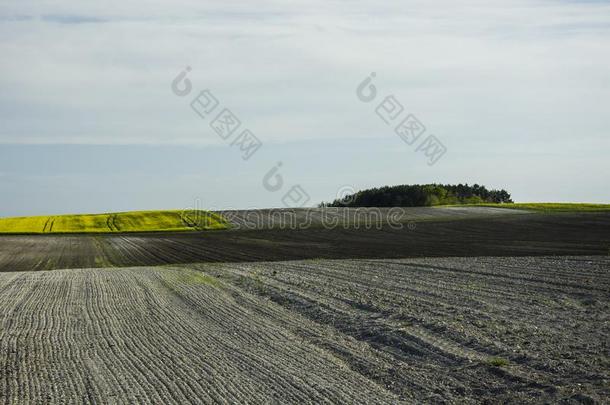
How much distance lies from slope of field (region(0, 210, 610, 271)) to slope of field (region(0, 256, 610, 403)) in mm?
12815

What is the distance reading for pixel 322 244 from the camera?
48.2 m

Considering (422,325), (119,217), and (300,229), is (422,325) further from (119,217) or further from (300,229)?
(119,217)

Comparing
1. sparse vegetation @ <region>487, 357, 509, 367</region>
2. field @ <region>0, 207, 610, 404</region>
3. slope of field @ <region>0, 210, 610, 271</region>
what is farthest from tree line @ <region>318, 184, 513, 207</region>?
sparse vegetation @ <region>487, 357, 509, 367</region>

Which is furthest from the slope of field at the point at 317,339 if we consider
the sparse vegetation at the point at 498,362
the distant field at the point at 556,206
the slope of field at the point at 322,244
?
the distant field at the point at 556,206

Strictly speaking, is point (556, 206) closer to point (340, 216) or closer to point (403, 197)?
point (403, 197)

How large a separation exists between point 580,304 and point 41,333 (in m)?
11.9

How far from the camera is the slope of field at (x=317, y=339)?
11.7m

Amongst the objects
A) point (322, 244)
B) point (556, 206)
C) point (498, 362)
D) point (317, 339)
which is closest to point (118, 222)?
point (322, 244)

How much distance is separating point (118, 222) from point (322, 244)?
3210 cm

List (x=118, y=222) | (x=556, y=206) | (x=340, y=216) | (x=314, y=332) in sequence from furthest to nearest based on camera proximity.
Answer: (x=556, y=206), (x=340, y=216), (x=118, y=222), (x=314, y=332)

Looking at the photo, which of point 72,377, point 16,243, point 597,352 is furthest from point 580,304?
point 16,243

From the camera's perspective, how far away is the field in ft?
38.5

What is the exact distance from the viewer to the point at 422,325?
53.9 feet

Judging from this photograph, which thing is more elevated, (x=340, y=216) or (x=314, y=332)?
(x=340, y=216)
